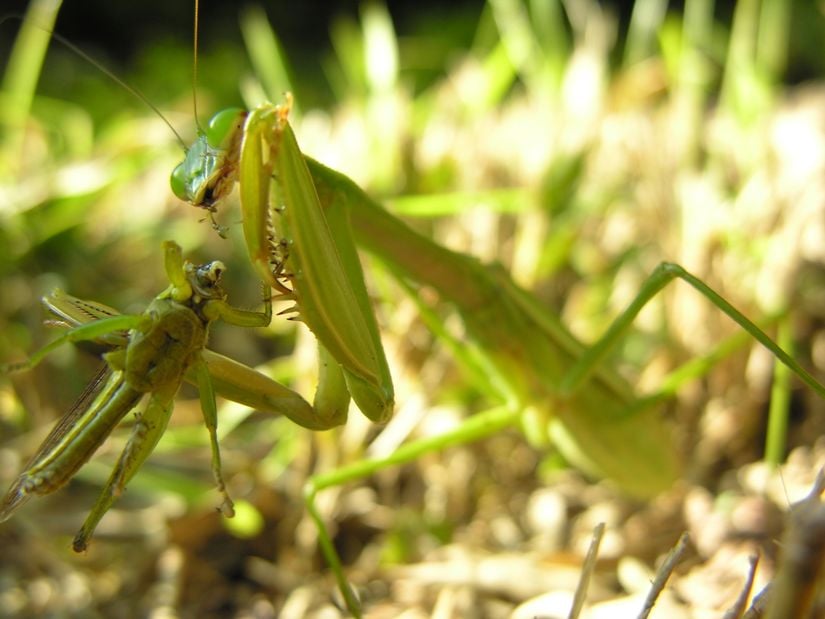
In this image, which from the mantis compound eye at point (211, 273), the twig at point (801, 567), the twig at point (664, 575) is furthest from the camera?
the mantis compound eye at point (211, 273)

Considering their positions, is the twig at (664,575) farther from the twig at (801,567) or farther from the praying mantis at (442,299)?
the praying mantis at (442,299)

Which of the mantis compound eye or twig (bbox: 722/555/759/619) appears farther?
the mantis compound eye

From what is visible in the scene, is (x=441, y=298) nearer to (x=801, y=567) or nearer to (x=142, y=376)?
(x=142, y=376)

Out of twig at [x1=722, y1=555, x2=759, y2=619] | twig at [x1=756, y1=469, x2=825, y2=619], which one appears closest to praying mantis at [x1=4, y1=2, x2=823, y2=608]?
twig at [x1=722, y1=555, x2=759, y2=619]

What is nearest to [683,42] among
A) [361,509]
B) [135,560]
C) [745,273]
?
[745,273]

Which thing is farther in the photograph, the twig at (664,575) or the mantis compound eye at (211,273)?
the mantis compound eye at (211,273)

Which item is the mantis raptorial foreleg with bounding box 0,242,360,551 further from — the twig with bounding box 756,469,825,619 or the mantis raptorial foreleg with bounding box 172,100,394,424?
the twig with bounding box 756,469,825,619

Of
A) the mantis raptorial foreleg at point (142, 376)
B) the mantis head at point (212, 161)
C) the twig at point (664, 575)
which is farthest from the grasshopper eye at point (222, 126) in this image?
the twig at point (664, 575)

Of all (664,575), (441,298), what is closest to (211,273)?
(441,298)
